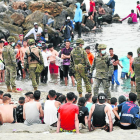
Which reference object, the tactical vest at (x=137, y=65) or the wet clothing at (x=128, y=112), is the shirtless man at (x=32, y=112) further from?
the tactical vest at (x=137, y=65)

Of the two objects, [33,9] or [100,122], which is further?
[33,9]

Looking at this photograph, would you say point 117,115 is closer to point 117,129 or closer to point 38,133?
point 117,129

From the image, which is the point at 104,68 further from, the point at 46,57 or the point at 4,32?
the point at 4,32

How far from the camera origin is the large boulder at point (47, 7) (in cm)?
2661

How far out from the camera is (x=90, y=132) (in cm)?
769

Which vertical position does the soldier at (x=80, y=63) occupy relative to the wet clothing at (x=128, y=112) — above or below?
above

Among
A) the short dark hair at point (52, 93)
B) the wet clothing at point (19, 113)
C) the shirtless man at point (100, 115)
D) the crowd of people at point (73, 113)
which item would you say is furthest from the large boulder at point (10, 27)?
the shirtless man at point (100, 115)

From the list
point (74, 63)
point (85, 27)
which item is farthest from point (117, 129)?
point (85, 27)

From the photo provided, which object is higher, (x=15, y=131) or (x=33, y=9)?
(x=33, y=9)

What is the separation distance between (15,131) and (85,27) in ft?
61.9

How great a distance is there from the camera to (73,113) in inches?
288

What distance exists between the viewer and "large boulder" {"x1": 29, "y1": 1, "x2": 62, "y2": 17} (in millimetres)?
26609

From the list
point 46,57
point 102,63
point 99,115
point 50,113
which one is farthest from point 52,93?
point 46,57

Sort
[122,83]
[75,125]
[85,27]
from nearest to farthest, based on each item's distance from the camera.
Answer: [75,125], [122,83], [85,27]
